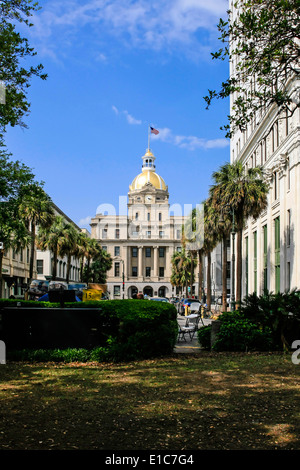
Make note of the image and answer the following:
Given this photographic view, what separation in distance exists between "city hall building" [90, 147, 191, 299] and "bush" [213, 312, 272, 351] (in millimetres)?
101239

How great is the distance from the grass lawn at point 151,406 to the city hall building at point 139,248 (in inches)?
4103

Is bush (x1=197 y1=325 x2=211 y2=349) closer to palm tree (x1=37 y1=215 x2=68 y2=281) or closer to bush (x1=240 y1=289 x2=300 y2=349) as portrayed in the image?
bush (x1=240 y1=289 x2=300 y2=349)

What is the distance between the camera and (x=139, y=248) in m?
117

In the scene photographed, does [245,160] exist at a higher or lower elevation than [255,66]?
higher

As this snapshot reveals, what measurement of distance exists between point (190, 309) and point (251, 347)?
27473 mm

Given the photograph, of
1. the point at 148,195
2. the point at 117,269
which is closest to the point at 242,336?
the point at 117,269

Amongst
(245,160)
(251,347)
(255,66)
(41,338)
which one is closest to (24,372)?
(41,338)

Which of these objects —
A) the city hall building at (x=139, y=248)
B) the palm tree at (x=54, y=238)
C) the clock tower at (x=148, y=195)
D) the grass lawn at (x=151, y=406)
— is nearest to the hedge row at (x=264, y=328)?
the grass lawn at (x=151, y=406)

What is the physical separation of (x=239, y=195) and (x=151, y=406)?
88.2ft

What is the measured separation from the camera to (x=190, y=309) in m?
38.8

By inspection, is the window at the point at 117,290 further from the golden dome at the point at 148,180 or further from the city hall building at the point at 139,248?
the golden dome at the point at 148,180

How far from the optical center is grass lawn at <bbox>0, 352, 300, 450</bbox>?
493 cm

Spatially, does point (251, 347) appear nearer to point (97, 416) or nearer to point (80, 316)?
point (80, 316)

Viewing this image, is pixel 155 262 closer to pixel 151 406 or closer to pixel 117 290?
pixel 117 290
